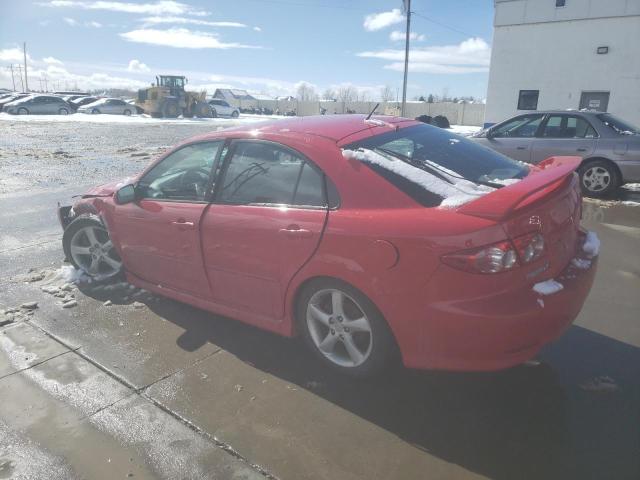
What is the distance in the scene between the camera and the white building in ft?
64.3

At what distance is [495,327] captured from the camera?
2.37 metres

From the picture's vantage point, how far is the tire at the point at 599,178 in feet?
26.5

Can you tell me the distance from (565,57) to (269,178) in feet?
71.8

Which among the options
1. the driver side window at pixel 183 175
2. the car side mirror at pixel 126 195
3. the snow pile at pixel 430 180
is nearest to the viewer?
the snow pile at pixel 430 180

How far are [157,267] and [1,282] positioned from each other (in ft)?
6.49

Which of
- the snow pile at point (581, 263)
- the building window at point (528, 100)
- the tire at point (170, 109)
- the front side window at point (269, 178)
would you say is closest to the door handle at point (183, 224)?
the front side window at point (269, 178)

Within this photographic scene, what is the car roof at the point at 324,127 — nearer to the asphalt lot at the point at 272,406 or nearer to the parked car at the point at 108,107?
the asphalt lot at the point at 272,406

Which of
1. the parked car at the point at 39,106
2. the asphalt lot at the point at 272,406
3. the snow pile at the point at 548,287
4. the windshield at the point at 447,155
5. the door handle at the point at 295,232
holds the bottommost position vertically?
the asphalt lot at the point at 272,406

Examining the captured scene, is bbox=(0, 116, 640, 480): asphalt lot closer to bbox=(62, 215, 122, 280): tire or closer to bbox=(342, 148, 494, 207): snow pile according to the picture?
bbox=(62, 215, 122, 280): tire

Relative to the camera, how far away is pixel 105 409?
9.35ft

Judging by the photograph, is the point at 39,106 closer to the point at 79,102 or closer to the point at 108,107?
the point at 108,107

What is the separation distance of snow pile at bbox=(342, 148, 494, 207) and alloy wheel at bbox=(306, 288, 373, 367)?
2.48 feet

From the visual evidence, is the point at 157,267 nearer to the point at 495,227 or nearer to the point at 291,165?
the point at 291,165

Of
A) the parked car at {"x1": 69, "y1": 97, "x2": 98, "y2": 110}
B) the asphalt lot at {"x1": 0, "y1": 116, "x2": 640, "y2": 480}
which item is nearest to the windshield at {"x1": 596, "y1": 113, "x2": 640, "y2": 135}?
the asphalt lot at {"x1": 0, "y1": 116, "x2": 640, "y2": 480}
